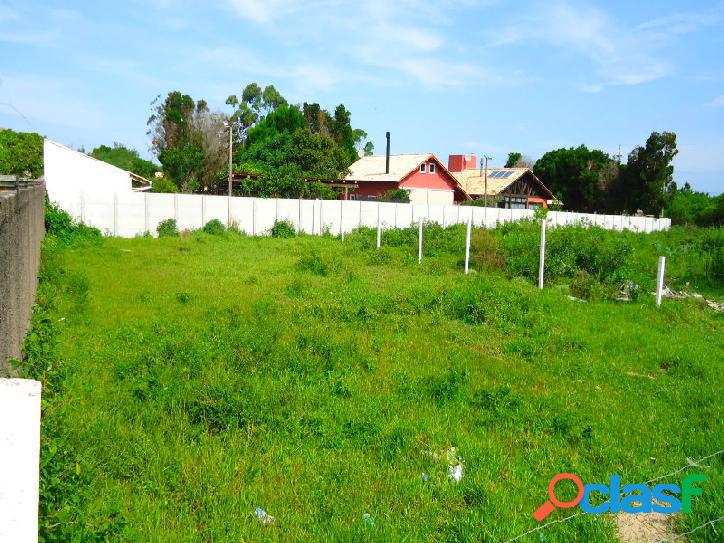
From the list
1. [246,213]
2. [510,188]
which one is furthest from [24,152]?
[510,188]

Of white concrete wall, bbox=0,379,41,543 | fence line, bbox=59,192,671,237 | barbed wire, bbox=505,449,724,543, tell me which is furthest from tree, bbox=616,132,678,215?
white concrete wall, bbox=0,379,41,543

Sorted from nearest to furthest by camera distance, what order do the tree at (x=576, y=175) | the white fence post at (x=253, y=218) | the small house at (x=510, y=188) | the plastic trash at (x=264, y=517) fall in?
the plastic trash at (x=264, y=517) < the white fence post at (x=253, y=218) < the small house at (x=510, y=188) < the tree at (x=576, y=175)

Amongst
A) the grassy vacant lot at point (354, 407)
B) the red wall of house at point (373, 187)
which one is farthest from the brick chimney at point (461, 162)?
the grassy vacant lot at point (354, 407)

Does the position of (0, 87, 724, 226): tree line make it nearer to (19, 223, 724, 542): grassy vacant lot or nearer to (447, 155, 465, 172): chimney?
(447, 155, 465, 172): chimney

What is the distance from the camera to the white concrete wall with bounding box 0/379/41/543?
6.66 feet

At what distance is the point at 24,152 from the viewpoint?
117 ft

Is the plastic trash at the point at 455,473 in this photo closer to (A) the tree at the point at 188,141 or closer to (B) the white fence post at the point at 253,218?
(B) the white fence post at the point at 253,218

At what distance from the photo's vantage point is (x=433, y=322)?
9891 mm

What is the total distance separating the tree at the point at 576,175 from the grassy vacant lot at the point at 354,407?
142ft

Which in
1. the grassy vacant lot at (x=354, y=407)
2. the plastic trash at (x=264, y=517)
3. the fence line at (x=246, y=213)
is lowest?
the plastic trash at (x=264, y=517)

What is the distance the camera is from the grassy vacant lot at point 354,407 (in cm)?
405

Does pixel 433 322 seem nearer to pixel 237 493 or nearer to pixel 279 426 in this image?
pixel 279 426

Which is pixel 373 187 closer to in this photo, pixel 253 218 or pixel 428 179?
pixel 428 179

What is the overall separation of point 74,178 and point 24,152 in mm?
15670
